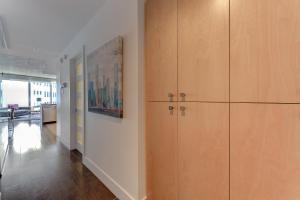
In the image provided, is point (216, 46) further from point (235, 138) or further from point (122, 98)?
point (122, 98)

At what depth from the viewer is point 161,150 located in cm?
156

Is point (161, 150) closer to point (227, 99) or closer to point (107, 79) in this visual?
point (227, 99)

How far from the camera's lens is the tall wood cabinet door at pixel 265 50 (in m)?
0.78

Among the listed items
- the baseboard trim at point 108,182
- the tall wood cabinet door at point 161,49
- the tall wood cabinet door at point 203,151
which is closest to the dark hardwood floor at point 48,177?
the baseboard trim at point 108,182

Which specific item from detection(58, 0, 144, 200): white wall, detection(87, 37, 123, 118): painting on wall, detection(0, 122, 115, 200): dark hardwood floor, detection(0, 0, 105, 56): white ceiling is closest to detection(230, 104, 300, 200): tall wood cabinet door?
detection(58, 0, 144, 200): white wall

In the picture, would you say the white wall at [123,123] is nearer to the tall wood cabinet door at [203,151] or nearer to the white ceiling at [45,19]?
the white ceiling at [45,19]

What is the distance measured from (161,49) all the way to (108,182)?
6.53 ft

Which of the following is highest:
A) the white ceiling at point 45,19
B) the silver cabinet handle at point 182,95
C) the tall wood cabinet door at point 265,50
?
the white ceiling at point 45,19

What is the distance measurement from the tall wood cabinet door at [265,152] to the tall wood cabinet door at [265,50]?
0.27ft

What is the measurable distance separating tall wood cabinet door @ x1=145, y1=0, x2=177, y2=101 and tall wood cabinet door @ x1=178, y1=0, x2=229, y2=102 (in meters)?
0.08

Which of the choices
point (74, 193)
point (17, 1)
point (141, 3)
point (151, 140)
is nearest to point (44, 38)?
point (17, 1)

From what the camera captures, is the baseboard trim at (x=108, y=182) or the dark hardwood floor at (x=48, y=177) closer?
the baseboard trim at (x=108, y=182)

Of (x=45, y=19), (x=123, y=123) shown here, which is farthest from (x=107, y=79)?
(x=45, y=19)

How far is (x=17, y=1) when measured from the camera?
2207mm
